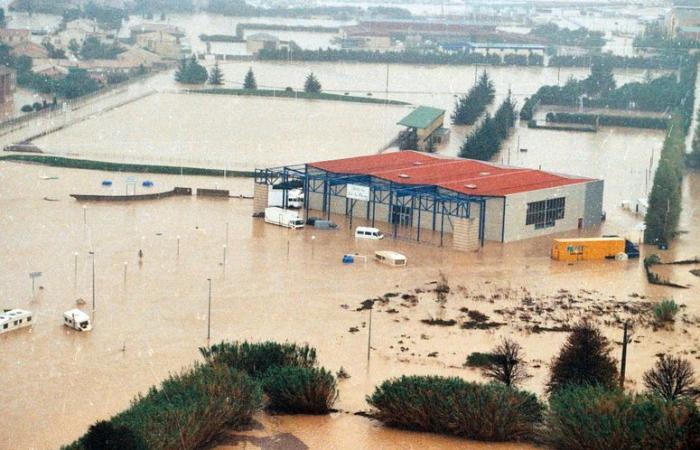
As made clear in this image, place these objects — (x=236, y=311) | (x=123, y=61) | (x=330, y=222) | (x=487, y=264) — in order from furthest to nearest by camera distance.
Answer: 1. (x=123, y=61)
2. (x=330, y=222)
3. (x=487, y=264)
4. (x=236, y=311)

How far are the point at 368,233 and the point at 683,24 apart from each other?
69.9 ft

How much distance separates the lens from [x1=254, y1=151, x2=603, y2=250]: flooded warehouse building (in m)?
10.1

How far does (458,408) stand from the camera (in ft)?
19.6

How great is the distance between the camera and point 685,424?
5.57 m

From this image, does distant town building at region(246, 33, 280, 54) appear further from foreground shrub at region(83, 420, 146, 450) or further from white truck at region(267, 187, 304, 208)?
foreground shrub at region(83, 420, 146, 450)

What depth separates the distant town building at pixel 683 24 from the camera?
94.5 ft

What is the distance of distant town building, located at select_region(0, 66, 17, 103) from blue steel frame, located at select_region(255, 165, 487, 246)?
7.58 m

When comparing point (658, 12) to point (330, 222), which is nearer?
point (330, 222)

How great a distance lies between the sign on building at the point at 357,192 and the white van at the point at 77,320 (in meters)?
3.23

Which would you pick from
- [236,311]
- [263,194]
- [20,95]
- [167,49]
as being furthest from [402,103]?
[236,311]

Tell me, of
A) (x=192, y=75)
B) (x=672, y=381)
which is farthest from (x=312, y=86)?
(x=672, y=381)

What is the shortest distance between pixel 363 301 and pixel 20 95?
1149 cm

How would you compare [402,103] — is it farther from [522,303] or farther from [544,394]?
[544,394]

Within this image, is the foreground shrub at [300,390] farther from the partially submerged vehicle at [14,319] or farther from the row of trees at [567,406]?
the partially submerged vehicle at [14,319]
